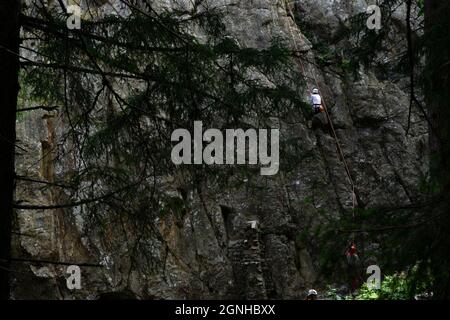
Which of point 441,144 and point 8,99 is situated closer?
point 441,144

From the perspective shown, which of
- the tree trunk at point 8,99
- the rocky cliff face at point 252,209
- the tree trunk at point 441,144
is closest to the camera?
the tree trunk at point 441,144

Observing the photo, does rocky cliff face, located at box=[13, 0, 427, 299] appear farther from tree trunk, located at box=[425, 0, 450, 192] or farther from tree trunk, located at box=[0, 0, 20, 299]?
tree trunk, located at box=[425, 0, 450, 192]

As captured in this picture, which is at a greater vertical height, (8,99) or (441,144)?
(8,99)

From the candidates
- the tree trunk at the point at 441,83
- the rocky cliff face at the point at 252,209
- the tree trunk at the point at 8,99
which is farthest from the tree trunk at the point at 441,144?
the rocky cliff face at the point at 252,209

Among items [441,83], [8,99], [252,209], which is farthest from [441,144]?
[252,209]

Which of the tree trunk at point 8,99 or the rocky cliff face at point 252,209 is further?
the rocky cliff face at point 252,209

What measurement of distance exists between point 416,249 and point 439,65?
105 centimetres

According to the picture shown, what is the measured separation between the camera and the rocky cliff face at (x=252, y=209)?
14523 mm

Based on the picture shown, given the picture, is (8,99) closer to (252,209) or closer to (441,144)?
(441,144)

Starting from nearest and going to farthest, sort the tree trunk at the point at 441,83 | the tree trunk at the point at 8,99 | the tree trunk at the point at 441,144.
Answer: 1. the tree trunk at the point at 441,144
2. the tree trunk at the point at 441,83
3. the tree trunk at the point at 8,99

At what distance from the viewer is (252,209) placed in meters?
16.4

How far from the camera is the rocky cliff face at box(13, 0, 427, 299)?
1452 cm

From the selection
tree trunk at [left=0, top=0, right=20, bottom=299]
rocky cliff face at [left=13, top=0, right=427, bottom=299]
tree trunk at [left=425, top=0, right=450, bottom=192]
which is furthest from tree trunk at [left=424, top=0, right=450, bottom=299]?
rocky cliff face at [left=13, top=0, right=427, bottom=299]

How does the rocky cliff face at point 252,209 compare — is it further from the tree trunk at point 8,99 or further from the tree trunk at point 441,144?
the tree trunk at point 441,144
